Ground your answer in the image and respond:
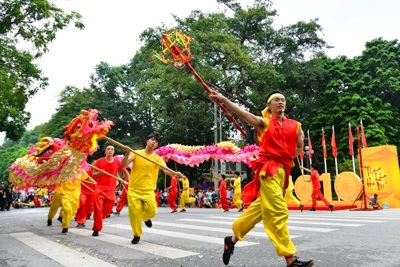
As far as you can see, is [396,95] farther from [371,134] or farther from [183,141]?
[183,141]

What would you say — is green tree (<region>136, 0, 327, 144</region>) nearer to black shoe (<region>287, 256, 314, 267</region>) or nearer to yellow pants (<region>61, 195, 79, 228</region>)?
yellow pants (<region>61, 195, 79, 228</region>)

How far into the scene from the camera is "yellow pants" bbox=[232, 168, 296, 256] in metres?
3.58

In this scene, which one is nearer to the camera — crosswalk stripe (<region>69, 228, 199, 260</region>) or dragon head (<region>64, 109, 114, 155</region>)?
crosswalk stripe (<region>69, 228, 199, 260</region>)

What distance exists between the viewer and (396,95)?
89.3ft

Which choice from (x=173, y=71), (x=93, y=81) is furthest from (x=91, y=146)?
(x=93, y=81)

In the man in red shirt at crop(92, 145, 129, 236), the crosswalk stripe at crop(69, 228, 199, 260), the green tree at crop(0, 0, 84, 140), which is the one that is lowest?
the crosswalk stripe at crop(69, 228, 199, 260)

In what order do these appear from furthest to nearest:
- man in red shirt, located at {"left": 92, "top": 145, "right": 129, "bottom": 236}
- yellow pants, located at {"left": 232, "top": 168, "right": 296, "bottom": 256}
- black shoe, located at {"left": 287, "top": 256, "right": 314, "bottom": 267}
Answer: man in red shirt, located at {"left": 92, "top": 145, "right": 129, "bottom": 236} < yellow pants, located at {"left": 232, "top": 168, "right": 296, "bottom": 256} < black shoe, located at {"left": 287, "top": 256, "right": 314, "bottom": 267}

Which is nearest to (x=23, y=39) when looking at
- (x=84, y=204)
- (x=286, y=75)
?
(x=84, y=204)

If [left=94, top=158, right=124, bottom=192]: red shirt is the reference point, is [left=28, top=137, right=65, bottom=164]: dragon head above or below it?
above

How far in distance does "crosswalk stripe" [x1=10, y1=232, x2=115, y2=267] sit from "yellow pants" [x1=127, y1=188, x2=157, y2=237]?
1.00 meters

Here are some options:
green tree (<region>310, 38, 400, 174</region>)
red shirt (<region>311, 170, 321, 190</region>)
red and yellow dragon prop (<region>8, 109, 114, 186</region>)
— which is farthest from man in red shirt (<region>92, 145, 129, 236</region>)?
green tree (<region>310, 38, 400, 174</region>)

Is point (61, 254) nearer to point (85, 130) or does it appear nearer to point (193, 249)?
point (193, 249)

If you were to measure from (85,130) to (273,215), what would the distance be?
3.58 meters

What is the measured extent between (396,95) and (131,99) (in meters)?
22.7
